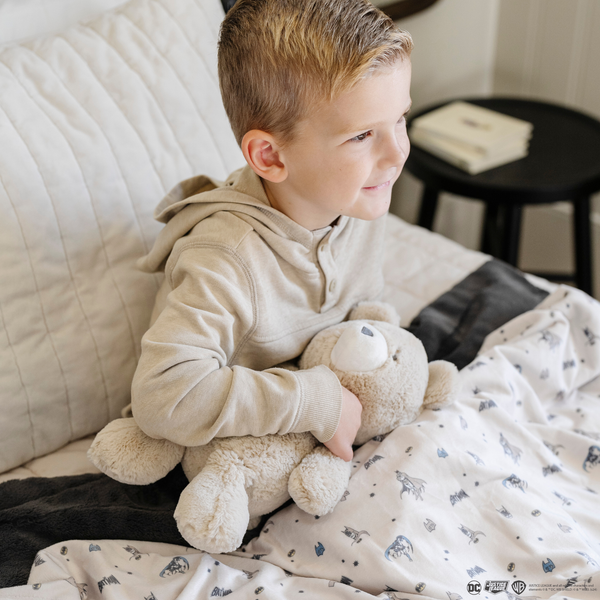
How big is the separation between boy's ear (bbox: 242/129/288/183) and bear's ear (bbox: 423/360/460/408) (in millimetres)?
330

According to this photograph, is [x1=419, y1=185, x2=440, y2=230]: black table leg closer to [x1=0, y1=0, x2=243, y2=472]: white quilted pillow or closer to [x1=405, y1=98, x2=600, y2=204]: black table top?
[x1=405, y1=98, x2=600, y2=204]: black table top

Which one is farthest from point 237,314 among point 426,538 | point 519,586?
point 519,586

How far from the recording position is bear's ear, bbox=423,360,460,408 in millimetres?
808

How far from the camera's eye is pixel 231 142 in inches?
40.9

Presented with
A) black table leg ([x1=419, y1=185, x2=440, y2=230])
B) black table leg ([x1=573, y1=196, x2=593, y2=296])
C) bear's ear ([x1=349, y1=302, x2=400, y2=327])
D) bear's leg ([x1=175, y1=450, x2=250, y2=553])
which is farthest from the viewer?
black table leg ([x1=419, y1=185, x2=440, y2=230])

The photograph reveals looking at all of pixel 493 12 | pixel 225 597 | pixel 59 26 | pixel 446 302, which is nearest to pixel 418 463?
pixel 225 597

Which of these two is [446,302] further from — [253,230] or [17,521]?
[17,521]

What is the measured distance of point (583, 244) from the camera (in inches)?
60.5

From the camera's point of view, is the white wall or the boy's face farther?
the white wall

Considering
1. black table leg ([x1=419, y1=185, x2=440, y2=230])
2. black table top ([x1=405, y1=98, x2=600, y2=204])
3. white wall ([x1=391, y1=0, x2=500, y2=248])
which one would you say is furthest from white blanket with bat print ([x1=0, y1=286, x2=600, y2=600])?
white wall ([x1=391, y1=0, x2=500, y2=248])

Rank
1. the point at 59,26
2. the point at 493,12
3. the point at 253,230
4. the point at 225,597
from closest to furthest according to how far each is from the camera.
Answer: the point at 225,597 < the point at 253,230 < the point at 59,26 < the point at 493,12

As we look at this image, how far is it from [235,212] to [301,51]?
0.22 metres

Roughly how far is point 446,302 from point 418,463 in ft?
1.32

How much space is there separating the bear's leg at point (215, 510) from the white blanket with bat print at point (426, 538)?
0.06 meters
